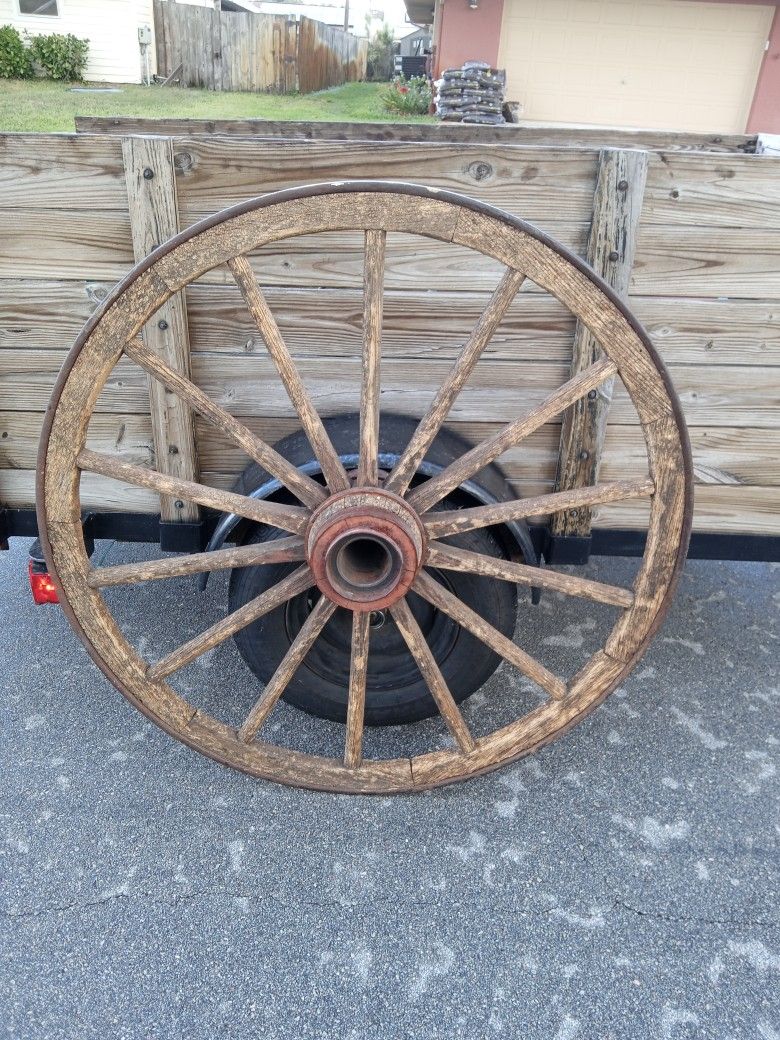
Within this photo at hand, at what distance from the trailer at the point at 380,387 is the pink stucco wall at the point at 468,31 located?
13.7 m

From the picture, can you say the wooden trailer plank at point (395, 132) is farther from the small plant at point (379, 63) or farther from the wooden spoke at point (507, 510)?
the small plant at point (379, 63)

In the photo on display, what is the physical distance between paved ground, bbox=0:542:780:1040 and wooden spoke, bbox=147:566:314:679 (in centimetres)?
46

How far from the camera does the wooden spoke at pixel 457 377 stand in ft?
5.54

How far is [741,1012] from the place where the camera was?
1654mm

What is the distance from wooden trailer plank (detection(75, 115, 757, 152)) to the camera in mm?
3018

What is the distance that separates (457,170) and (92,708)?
A: 1.96 metres

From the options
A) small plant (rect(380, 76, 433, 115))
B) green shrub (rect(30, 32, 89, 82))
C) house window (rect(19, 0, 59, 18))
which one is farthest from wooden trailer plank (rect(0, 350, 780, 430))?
house window (rect(19, 0, 59, 18))

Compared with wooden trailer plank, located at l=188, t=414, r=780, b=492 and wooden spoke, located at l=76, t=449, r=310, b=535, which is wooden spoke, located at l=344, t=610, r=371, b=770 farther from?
wooden trailer plank, located at l=188, t=414, r=780, b=492

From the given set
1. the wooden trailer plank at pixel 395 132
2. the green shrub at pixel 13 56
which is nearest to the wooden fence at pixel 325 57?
the green shrub at pixel 13 56

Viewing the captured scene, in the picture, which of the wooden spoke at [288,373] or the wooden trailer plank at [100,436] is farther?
the wooden trailer plank at [100,436]

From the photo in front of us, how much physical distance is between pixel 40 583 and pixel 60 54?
59.7ft

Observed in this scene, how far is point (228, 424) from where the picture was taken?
70.6 inches

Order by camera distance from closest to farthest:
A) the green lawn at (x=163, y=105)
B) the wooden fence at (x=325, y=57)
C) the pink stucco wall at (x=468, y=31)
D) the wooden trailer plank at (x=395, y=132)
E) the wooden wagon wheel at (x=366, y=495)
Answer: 1. the wooden wagon wheel at (x=366, y=495)
2. the wooden trailer plank at (x=395, y=132)
3. the green lawn at (x=163, y=105)
4. the pink stucco wall at (x=468, y=31)
5. the wooden fence at (x=325, y=57)

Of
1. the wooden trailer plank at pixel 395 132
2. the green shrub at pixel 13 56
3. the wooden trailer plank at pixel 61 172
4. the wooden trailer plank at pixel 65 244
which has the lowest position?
the wooden trailer plank at pixel 65 244
